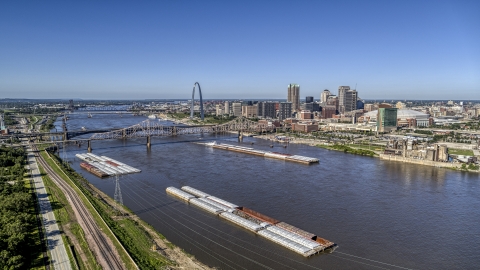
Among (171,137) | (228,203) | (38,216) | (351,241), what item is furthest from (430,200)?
(171,137)

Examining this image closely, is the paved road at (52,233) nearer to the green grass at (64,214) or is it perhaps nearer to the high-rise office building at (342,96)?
the green grass at (64,214)

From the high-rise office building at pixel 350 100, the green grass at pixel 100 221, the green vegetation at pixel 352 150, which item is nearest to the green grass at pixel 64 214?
Answer: the green grass at pixel 100 221

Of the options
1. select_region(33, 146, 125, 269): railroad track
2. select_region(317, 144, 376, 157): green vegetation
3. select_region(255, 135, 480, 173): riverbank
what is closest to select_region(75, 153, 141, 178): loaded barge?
select_region(33, 146, 125, 269): railroad track

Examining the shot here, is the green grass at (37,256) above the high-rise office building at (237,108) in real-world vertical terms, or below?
below

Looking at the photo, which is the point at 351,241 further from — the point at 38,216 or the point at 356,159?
the point at 356,159

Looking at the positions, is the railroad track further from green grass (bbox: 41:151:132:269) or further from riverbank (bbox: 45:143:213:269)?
riverbank (bbox: 45:143:213:269)

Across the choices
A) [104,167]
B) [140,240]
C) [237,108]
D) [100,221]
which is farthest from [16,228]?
[237,108]
